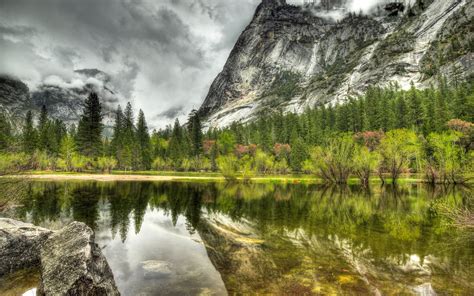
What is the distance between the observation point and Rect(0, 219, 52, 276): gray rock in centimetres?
996

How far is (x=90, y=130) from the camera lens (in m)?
90.1

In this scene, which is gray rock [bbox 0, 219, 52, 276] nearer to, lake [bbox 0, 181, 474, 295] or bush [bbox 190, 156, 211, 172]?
lake [bbox 0, 181, 474, 295]

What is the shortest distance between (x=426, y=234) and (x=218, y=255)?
13.4 meters

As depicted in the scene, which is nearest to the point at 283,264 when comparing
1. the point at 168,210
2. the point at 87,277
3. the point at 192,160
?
the point at 87,277

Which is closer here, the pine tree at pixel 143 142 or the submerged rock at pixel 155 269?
the submerged rock at pixel 155 269

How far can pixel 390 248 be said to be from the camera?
1435cm

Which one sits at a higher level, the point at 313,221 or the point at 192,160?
the point at 192,160

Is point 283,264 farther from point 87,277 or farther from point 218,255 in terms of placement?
point 87,277

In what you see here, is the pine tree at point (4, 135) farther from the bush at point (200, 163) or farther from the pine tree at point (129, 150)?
the bush at point (200, 163)

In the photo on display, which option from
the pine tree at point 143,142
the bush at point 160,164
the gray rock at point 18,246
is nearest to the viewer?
the gray rock at point 18,246

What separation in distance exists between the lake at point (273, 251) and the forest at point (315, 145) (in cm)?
2969

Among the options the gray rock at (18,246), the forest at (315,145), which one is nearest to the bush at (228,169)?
the forest at (315,145)

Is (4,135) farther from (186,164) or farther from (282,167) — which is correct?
(186,164)

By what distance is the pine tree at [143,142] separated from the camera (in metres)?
103
